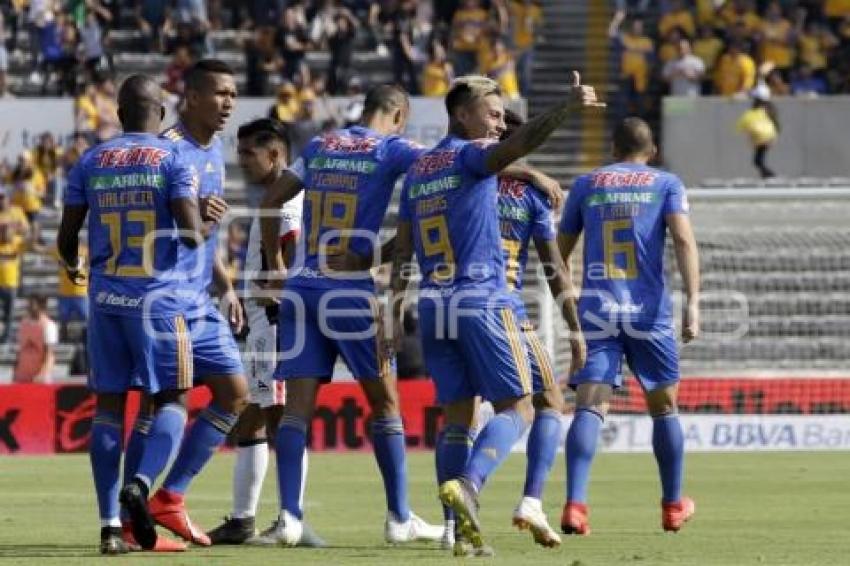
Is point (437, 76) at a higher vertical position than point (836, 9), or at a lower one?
lower

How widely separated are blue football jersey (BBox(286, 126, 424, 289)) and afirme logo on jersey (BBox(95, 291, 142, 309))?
1.22 meters

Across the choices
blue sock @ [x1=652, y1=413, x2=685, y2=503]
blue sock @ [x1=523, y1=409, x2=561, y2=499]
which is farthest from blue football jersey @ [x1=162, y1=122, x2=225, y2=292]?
blue sock @ [x1=652, y1=413, x2=685, y2=503]

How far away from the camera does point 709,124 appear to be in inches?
1302

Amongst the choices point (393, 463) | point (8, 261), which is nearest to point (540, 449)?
point (393, 463)

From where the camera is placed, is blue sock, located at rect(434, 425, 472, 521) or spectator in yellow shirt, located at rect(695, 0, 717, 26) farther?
spectator in yellow shirt, located at rect(695, 0, 717, 26)

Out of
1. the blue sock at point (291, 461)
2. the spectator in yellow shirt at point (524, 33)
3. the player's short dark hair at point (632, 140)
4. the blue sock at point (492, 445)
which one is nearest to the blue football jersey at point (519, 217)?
the player's short dark hair at point (632, 140)

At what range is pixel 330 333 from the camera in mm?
13125

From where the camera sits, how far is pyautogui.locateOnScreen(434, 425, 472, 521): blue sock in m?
12.5

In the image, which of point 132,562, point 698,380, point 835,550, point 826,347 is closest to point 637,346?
point 835,550

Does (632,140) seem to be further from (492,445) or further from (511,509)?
(511,509)

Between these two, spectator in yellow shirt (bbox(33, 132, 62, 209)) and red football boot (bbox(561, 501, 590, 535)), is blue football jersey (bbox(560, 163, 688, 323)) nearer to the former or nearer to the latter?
red football boot (bbox(561, 501, 590, 535))

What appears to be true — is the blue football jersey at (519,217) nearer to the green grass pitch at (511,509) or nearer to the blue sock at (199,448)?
the green grass pitch at (511,509)

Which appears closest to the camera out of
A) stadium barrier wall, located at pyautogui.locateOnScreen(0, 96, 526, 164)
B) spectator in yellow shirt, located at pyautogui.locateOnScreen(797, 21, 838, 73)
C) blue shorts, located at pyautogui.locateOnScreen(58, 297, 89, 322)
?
blue shorts, located at pyautogui.locateOnScreen(58, 297, 89, 322)

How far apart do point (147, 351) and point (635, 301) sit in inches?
124
